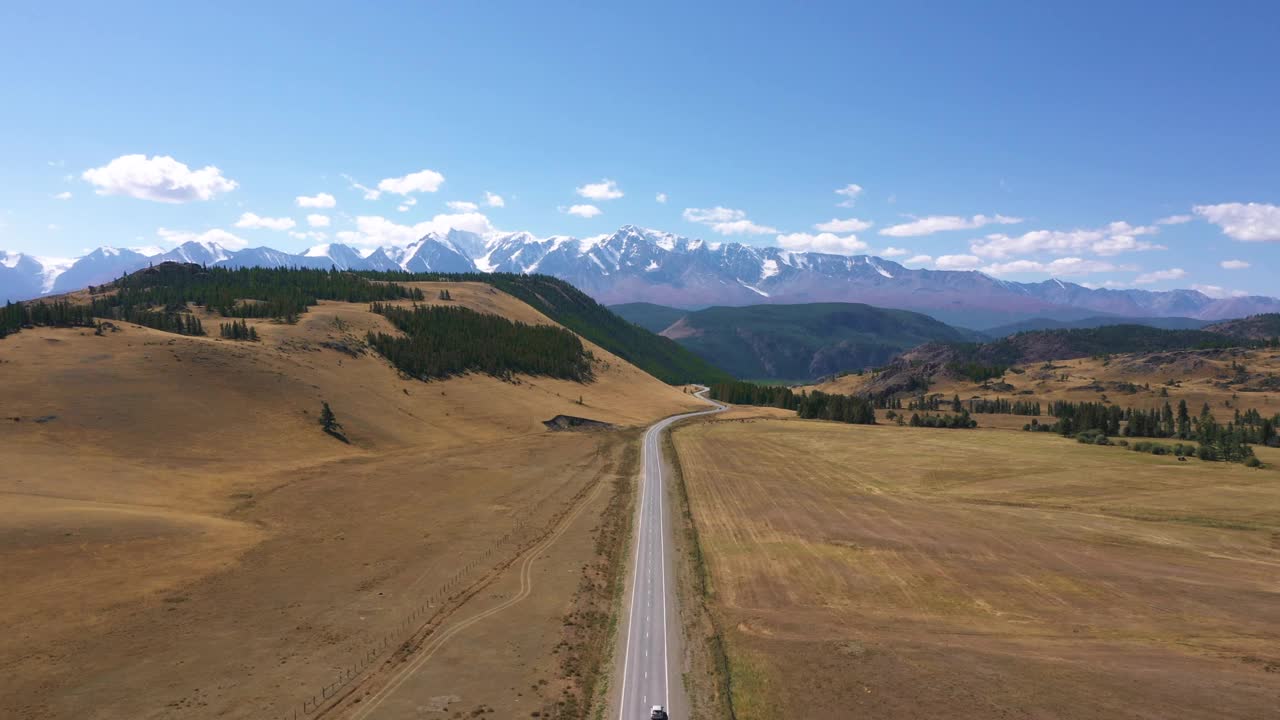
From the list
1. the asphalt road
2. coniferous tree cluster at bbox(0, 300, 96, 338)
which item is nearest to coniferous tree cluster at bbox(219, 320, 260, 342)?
coniferous tree cluster at bbox(0, 300, 96, 338)

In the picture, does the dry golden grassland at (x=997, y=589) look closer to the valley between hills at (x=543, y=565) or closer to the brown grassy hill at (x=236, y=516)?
the valley between hills at (x=543, y=565)

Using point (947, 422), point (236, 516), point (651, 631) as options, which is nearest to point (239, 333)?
point (236, 516)

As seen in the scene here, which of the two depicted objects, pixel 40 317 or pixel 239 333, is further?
pixel 239 333

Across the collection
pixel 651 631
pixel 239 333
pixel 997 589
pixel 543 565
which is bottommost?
pixel 651 631

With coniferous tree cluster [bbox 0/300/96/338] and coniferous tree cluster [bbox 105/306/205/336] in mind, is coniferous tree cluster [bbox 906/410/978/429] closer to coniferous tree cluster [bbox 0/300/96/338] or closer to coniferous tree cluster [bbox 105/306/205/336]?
coniferous tree cluster [bbox 105/306/205/336]

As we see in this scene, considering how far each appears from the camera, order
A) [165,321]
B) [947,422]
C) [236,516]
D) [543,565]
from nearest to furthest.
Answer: [543,565]
[236,516]
[165,321]
[947,422]

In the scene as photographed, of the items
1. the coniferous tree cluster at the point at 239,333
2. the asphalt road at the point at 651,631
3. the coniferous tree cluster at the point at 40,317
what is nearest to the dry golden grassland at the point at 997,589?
the asphalt road at the point at 651,631

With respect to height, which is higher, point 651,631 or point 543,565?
point 543,565

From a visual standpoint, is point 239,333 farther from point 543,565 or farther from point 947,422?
point 947,422
